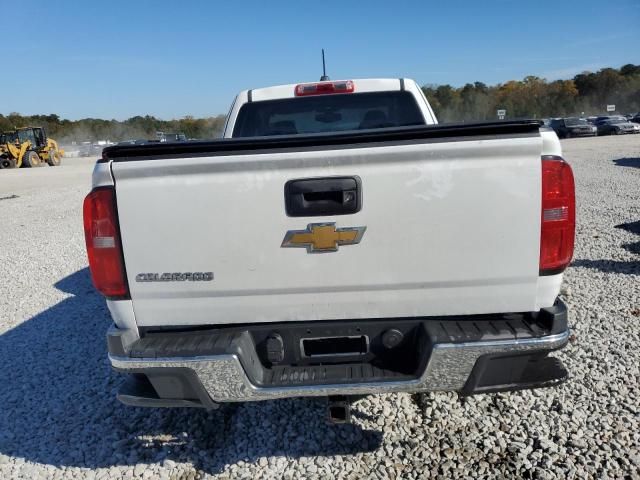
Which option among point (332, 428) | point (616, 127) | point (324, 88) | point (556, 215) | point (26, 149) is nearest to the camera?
point (556, 215)

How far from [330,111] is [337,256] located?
2.62 metres

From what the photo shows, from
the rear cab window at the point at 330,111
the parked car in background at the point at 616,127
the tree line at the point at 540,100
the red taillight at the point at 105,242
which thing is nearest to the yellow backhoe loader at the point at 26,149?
the tree line at the point at 540,100

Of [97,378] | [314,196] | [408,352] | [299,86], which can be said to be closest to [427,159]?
[314,196]

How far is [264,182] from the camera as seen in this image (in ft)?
7.09

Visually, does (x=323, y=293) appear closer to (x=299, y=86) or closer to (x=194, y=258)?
(x=194, y=258)

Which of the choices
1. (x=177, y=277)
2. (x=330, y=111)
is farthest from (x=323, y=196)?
(x=330, y=111)

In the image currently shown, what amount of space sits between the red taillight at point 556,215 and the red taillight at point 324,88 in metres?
2.33

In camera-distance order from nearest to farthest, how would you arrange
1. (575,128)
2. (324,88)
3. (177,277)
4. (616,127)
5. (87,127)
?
1. (177,277)
2. (324,88)
3. (575,128)
4. (616,127)
5. (87,127)

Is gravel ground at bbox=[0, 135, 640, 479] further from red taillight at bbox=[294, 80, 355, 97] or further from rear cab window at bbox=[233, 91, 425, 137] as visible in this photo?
red taillight at bbox=[294, 80, 355, 97]

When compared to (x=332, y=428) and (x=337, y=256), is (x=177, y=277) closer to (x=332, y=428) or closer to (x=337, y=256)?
(x=337, y=256)

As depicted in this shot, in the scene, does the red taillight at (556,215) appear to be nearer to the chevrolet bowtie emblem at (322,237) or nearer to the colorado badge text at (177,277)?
the chevrolet bowtie emblem at (322,237)

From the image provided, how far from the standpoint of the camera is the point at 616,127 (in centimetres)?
3812

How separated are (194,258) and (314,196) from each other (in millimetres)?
638

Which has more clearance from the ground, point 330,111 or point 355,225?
point 330,111
